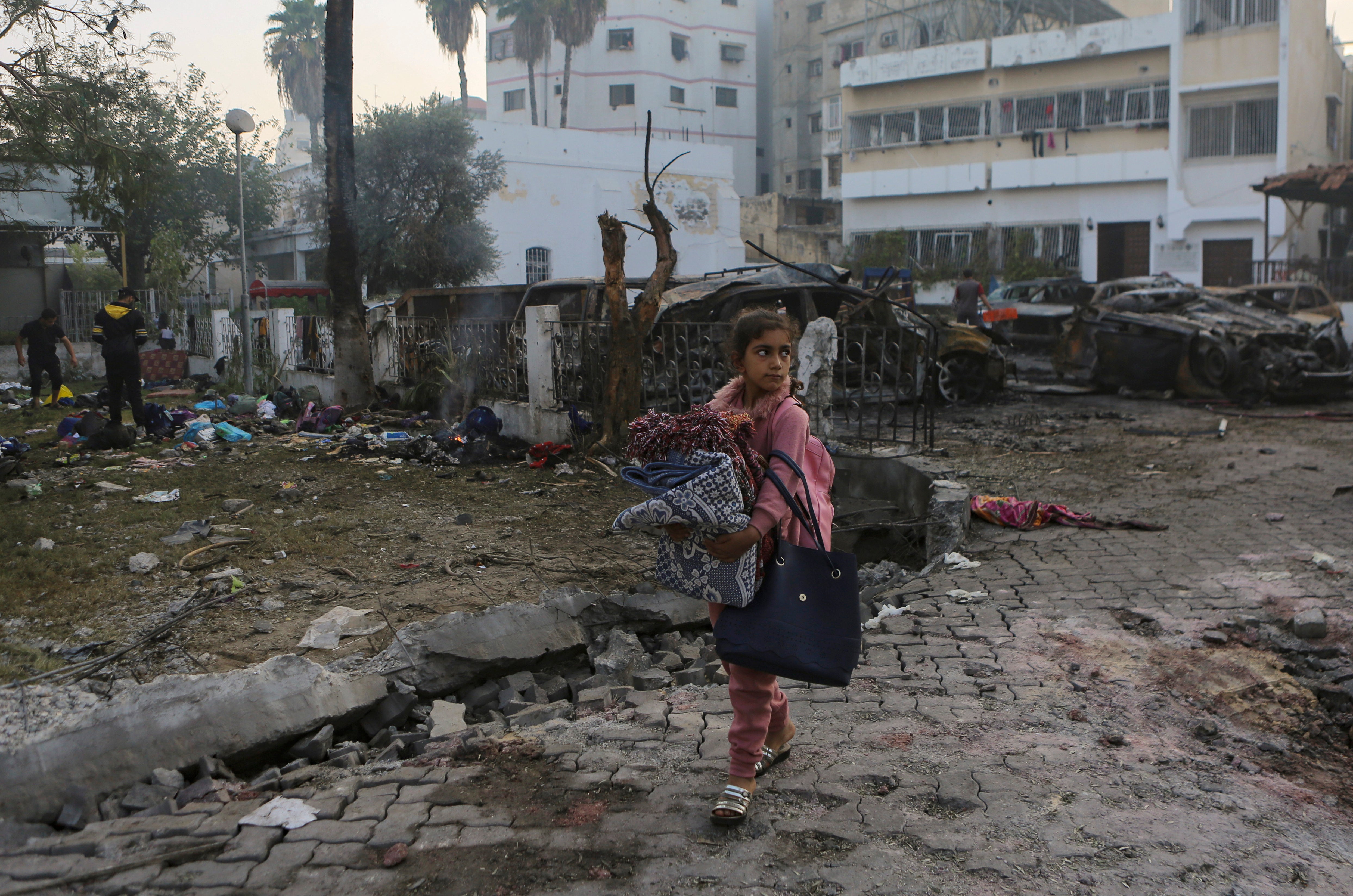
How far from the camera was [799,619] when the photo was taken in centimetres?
258

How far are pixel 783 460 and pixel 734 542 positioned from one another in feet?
0.92

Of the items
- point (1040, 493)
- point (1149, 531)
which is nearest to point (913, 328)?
point (1040, 493)

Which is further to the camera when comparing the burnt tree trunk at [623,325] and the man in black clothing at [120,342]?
the man in black clothing at [120,342]

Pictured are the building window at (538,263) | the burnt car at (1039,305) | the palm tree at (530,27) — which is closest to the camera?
the burnt car at (1039,305)

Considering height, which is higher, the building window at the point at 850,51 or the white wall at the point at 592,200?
the building window at the point at 850,51

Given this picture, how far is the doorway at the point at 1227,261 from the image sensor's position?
1029 inches

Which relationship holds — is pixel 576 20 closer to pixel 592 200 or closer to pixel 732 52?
pixel 732 52

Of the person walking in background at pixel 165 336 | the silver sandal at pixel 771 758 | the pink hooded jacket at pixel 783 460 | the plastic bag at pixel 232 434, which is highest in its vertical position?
the person walking in background at pixel 165 336

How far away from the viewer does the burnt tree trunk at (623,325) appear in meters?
8.70

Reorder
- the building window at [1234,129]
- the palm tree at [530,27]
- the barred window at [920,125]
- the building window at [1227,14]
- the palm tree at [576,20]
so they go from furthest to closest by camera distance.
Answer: the palm tree at [530,27] < the palm tree at [576,20] < the barred window at [920,125] < the building window at [1234,129] < the building window at [1227,14]

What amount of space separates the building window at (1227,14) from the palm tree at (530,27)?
83.0 feet

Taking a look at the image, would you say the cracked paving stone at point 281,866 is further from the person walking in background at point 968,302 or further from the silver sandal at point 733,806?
the person walking in background at point 968,302

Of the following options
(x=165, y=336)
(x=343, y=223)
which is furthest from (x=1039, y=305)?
(x=165, y=336)

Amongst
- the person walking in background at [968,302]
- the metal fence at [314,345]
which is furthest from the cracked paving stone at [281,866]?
the person walking in background at [968,302]
